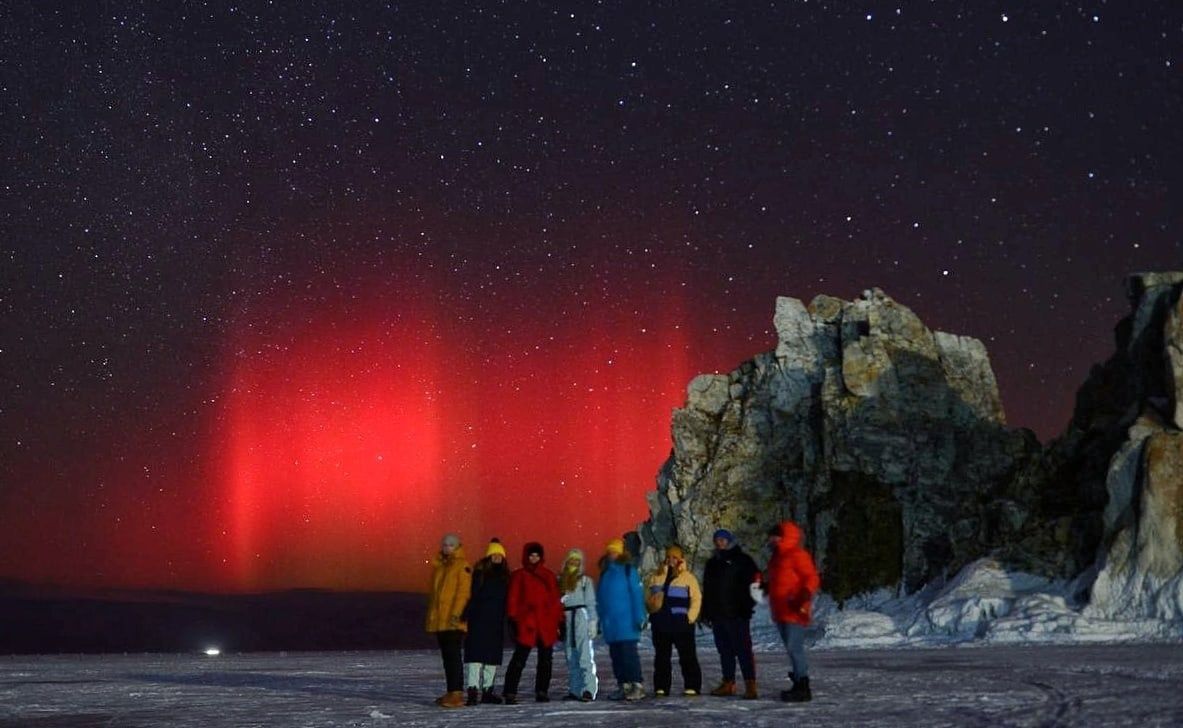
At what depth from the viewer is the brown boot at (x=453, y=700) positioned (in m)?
16.0

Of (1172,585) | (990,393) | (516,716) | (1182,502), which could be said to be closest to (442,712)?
(516,716)

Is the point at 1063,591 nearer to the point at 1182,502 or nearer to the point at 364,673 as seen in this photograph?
the point at 1182,502

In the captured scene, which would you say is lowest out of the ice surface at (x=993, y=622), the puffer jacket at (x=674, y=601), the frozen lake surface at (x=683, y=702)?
the ice surface at (x=993, y=622)

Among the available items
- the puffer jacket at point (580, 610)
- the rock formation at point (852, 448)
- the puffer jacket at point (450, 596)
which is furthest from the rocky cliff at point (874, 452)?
the puffer jacket at point (450, 596)

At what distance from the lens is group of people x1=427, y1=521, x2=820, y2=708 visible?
16000 millimetres

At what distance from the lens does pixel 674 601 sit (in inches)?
674

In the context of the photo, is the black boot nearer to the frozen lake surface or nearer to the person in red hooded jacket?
the person in red hooded jacket

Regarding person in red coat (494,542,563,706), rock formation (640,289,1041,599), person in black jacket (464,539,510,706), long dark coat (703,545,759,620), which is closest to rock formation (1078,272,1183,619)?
rock formation (640,289,1041,599)

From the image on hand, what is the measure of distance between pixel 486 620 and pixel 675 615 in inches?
105

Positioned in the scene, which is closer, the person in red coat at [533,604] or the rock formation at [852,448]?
the person in red coat at [533,604]

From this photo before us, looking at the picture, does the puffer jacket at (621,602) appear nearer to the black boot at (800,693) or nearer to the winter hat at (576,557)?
the winter hat at (576,557)

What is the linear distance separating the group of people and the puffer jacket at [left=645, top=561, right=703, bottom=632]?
1 cm

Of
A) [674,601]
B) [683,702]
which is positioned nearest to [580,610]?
[674,601]

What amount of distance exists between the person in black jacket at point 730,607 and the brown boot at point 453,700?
3519 mm
